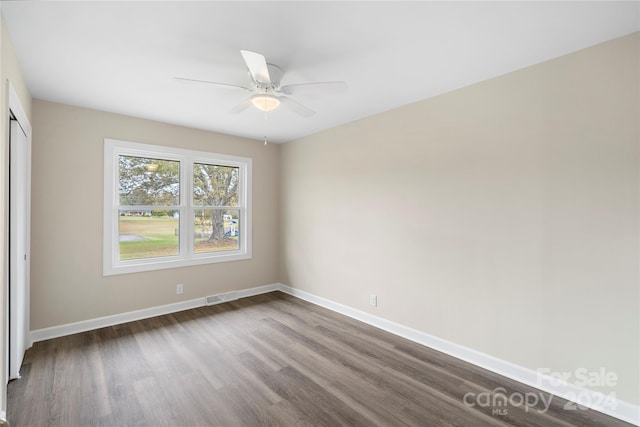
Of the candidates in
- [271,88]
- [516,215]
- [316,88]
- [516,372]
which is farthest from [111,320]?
[516,215]

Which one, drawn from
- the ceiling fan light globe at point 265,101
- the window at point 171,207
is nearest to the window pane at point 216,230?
the window at point 171,207

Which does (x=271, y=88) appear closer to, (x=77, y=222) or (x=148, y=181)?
(x=148, y=181)

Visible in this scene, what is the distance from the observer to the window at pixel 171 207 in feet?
11.5

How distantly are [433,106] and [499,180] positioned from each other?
101 cm

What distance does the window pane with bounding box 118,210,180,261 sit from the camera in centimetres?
361

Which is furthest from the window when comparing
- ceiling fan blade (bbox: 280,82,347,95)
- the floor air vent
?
ceiling fan blade (bbox: 280,82,347,95)

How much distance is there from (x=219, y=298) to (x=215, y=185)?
5.59 feet

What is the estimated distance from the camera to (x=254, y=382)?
2.32 m

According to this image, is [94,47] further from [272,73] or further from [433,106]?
[433,106]

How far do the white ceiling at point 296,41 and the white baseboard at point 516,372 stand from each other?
2.47m

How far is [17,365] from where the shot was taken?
232 centimetres

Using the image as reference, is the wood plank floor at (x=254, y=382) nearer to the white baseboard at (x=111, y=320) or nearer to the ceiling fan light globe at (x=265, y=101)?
the white baseboard at (x=111, y=320)

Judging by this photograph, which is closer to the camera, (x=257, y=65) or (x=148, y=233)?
(x=257, y=65)

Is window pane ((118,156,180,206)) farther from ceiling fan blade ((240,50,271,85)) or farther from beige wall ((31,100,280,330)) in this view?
ceiling fan blade ((240,50,271,85))
